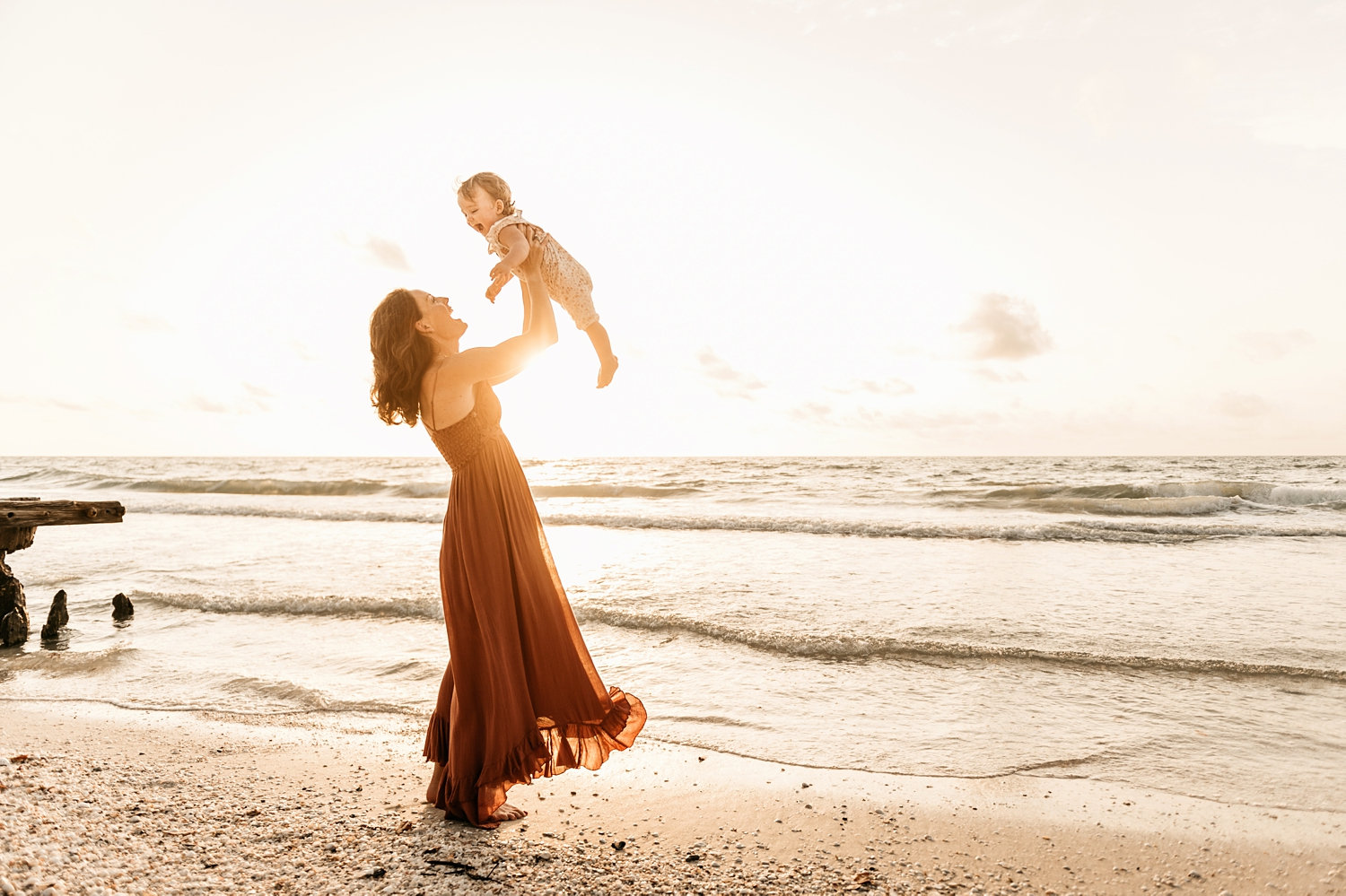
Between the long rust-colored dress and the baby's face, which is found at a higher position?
the baby's face

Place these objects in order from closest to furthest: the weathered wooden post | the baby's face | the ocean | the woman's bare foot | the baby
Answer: the baby, the baby's face, the woman's bare foot, the ocean, the weathered wooden post

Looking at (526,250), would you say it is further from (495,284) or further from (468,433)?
(468,433)

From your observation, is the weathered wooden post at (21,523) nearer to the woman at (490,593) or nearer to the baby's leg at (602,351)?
the woman at (490,593)

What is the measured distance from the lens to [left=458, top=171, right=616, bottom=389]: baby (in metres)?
3.08

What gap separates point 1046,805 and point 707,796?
1656 mm

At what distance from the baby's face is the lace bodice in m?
0.70

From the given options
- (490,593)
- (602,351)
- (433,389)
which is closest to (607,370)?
(602,351)

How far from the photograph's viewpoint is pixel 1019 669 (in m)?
5.96

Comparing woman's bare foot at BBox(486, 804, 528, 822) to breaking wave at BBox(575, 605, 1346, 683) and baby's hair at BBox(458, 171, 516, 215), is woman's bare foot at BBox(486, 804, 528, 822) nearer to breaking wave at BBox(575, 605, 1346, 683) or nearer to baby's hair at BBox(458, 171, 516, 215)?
baby's hair at BBox(458, 171, 516, 215)

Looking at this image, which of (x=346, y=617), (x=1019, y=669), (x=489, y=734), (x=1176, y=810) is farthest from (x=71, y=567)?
(x=1176, y=810)

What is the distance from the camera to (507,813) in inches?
138

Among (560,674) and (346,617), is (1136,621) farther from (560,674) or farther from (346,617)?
(346,617)

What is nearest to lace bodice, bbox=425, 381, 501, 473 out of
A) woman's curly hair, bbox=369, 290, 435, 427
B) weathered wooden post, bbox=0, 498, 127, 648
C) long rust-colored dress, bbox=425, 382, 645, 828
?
long rust-colored dress, bbox=425, 382, 645, 828

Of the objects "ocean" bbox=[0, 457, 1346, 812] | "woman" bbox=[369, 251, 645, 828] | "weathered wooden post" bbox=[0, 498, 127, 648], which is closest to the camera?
"woman" bbox=[369, 251, 645, 828]
